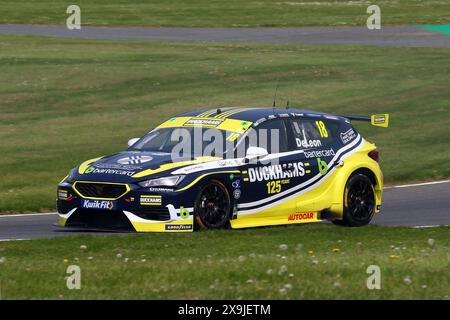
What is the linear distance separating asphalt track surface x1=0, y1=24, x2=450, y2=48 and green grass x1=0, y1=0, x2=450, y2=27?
1.59m

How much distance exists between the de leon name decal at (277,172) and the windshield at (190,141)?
19.5 inches

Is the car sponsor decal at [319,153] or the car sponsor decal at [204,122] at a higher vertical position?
the car sponsor decal at [204,122]

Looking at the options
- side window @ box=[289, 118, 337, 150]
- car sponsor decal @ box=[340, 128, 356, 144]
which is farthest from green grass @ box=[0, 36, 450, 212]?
car sponsor decal @ box=[340, 128, 356, 144]

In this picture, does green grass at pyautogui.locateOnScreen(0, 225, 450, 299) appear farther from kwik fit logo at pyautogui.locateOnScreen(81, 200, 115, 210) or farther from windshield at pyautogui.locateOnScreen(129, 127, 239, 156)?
windshield at pyautogui.locateOnScreen(129, 127, 239, 156)

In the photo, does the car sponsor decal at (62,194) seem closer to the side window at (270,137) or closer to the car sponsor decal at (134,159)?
the car sponsor decal at (134,159)

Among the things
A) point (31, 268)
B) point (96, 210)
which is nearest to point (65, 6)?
point (96, 210)

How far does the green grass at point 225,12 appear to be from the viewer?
147ft

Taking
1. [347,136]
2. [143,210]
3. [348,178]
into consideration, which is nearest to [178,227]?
[143,210]

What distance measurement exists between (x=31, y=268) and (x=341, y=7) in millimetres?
40732

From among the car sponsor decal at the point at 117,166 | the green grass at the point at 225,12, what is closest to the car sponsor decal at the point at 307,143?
the car sponsor decal at the point at 117,166

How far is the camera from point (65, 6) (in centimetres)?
4991

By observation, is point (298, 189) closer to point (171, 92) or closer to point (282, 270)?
point (282, 270)

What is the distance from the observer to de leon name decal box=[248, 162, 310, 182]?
14384 mm

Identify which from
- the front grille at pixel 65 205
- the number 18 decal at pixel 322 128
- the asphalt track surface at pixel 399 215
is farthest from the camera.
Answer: the number 18 decal at pixel 322 128
